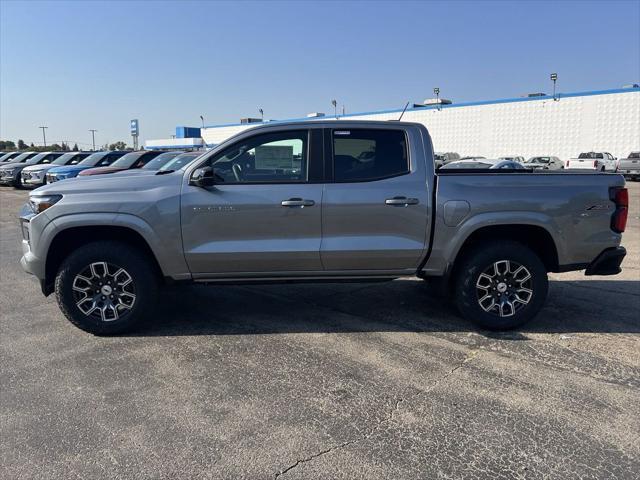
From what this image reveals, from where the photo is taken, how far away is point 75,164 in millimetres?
19953

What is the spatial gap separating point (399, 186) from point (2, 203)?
57.6 ft

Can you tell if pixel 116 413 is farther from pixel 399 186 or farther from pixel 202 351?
pixel 399 186

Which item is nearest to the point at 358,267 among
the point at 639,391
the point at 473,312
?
the point at 473,312

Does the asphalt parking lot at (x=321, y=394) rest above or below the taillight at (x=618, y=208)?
below

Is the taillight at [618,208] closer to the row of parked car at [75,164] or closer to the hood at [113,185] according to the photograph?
the hood at [113,185]

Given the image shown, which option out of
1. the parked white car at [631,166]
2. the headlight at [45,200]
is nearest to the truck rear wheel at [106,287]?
the headlight at [45,200]

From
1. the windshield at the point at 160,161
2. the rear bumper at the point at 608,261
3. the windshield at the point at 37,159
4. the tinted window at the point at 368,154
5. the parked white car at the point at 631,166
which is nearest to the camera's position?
the tinted window at the point at 368,154

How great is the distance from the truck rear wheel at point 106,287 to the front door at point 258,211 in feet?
1.65

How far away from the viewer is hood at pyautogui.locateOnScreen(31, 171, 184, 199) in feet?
15.2

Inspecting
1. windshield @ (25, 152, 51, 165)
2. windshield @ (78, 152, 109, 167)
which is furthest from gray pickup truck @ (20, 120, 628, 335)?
windshield @ (25, 152, 51, 165)

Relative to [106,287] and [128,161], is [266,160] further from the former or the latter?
[128,161]

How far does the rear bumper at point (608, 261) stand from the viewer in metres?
4.88

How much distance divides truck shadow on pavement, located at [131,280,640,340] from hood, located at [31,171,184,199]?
138cm

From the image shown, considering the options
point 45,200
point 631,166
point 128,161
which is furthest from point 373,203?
point 631,166
